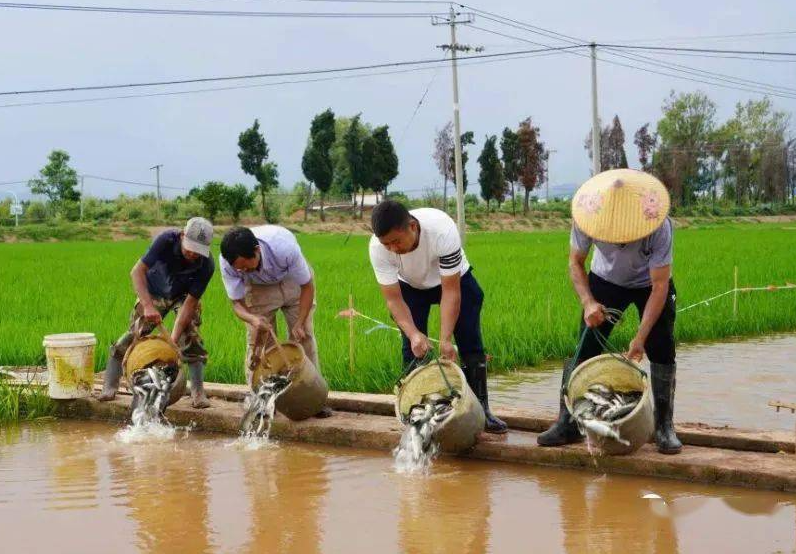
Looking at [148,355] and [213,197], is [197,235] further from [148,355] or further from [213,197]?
[213,197]

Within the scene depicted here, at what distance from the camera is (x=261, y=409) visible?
527 cm

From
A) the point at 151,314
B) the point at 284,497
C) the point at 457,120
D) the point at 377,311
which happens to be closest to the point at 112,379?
the point at 151,314

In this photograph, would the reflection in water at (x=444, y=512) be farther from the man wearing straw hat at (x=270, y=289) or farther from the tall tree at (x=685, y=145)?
the tall tree at (x=685, y=145)

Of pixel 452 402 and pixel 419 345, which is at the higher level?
pixel 419 345

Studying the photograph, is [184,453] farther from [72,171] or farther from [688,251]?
[72,171]

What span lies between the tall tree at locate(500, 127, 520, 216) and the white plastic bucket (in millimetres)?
45883

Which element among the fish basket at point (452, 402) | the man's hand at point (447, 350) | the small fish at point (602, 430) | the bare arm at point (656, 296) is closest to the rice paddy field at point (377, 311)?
the fish basket at point (452, 402)

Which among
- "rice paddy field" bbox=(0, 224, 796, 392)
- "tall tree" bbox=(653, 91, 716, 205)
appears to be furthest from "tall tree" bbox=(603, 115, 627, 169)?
"rice paddy field" bbox=(0, 224, 796, 392)

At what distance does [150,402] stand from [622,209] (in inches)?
113

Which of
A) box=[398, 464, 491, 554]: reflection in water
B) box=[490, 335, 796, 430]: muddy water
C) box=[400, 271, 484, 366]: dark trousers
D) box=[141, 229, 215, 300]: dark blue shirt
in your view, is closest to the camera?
box=[398, 464, 491, 554]: reflection in water

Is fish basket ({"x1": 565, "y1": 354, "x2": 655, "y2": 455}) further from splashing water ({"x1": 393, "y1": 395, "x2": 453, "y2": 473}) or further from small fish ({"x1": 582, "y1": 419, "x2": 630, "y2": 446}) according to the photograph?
splashing water ({"x1": 393, "y1": 395, "x2": 453, "y2": 473})

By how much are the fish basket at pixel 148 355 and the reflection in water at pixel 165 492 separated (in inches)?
18.8

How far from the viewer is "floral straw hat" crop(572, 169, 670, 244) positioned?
4.08m

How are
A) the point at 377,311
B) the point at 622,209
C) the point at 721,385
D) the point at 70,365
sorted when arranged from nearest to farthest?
the point at 622,209
the point at 70,365
the point at 721,385
the point at 377,311
